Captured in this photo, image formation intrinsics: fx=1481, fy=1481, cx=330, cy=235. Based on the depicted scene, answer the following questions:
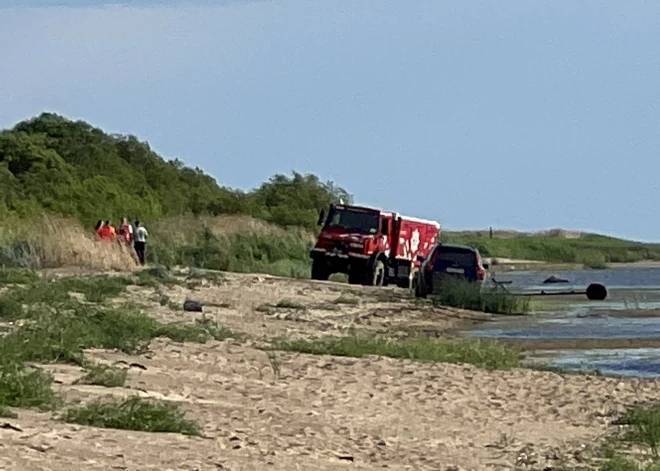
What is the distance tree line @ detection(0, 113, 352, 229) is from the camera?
182 feet

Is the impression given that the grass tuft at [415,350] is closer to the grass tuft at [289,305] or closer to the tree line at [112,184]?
the grass tuft at [289,305]

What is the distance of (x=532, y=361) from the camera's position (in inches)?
819

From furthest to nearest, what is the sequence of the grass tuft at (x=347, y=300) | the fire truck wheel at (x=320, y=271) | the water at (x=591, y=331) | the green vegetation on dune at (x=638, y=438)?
the fire truck wheel at (x=320, y=271) → the grass tuft at (x=347, y=300) → the water at (x=591, y=331) → the green vegetation on dune at (x=638, y=438)

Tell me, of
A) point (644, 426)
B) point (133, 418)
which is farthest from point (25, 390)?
point (644, 426)

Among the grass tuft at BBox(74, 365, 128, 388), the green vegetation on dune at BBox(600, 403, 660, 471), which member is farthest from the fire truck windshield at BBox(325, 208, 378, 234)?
the grass tuft at BBox(74, 365, 128, 388)

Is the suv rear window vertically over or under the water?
over

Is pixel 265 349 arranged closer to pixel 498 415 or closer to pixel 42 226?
pixel 498 415

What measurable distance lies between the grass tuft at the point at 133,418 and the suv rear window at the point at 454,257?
26.0 metres

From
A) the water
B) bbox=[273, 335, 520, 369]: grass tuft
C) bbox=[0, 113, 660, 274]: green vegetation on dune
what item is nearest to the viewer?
bbox=[273, 335, 520, 369]: grass tuft

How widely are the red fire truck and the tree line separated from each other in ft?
35.0

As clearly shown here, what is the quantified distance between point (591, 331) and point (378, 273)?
1377 centimetres

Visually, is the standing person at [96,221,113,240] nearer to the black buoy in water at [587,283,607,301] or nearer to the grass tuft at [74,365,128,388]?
the black buoy in water at [587,283,607,301]

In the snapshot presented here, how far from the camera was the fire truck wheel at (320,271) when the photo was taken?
4131 centimetres

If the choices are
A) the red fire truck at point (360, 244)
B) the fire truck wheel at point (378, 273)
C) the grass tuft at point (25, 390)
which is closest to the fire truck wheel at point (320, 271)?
the red fire truck at point (360, 244)
